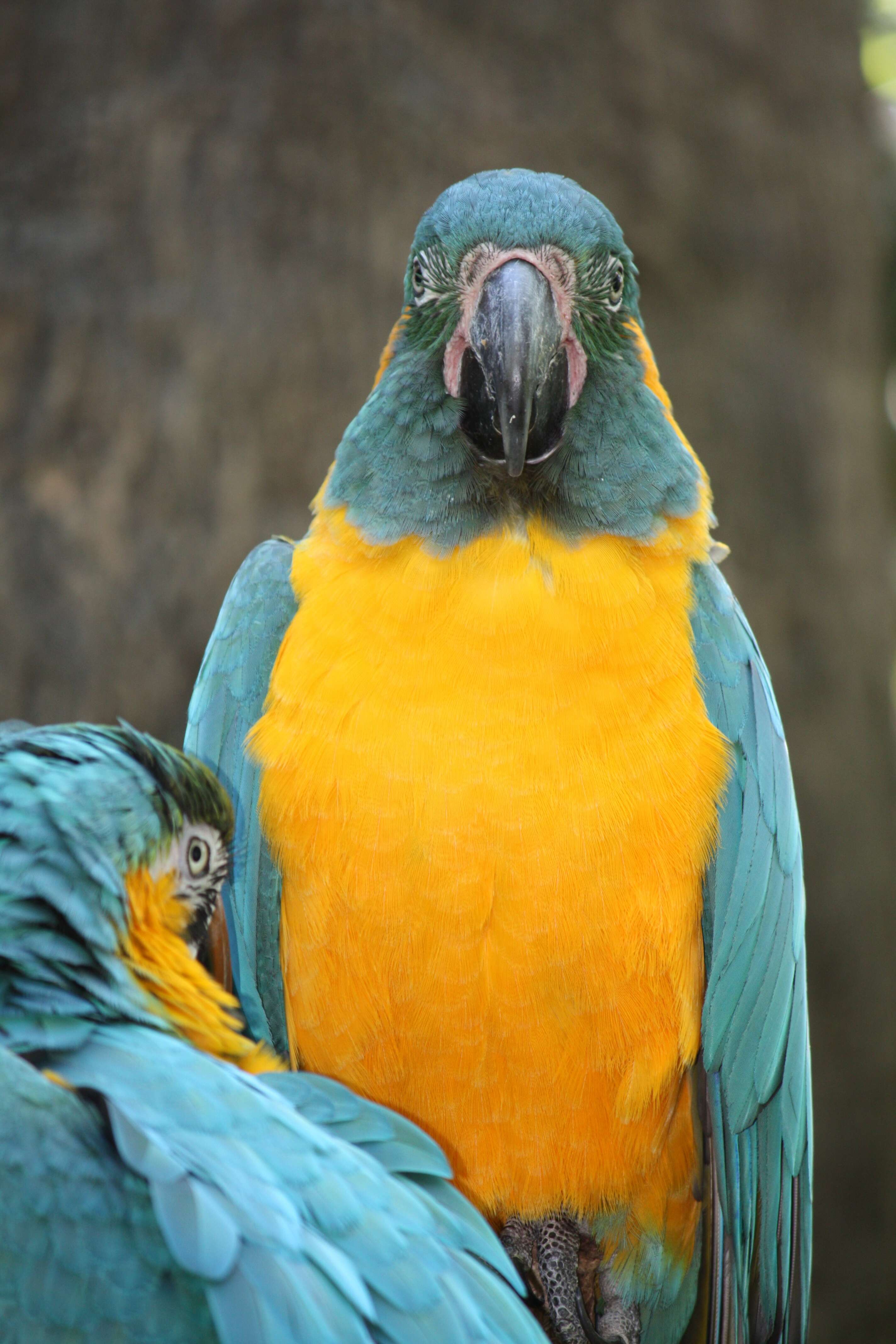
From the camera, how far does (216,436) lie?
384 centimetres

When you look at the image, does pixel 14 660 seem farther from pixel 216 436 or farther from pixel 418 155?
pixel 418 155

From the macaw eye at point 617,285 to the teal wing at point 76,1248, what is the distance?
1569mm

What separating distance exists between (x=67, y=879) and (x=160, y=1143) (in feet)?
1.19

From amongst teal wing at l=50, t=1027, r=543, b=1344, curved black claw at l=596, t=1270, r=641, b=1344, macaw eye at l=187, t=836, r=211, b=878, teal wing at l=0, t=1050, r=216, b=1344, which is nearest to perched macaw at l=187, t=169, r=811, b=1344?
curved black claw at l=596, t=1270, r=641, b=1344

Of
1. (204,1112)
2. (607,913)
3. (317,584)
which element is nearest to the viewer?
(204,1112)

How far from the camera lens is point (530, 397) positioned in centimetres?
185

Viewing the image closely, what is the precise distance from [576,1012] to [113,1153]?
83cm

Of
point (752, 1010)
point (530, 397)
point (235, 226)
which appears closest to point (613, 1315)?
point (752, 1010)

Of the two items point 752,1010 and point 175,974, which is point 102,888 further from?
point 752,1010

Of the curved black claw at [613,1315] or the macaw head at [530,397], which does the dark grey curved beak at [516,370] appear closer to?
the macaw head at [530,397]

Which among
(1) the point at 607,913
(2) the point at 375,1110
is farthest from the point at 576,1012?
(2) the point at 375,1110

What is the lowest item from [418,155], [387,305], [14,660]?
[14,660]

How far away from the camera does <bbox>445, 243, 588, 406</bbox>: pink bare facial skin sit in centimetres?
192

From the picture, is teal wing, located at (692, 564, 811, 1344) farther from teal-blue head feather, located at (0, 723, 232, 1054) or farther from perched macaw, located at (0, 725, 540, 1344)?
teal-blue head feather, located at (0, 723, 232, 1054)
